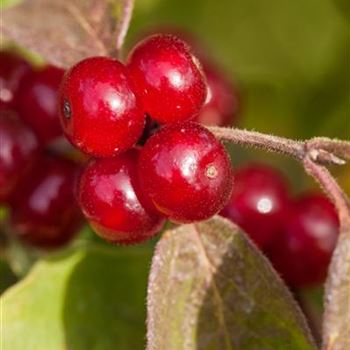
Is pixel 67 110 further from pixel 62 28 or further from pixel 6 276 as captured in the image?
pixel 6 276

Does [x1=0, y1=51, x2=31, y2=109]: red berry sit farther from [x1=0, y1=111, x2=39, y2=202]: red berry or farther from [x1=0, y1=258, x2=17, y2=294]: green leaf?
[x1=0, y1=258, x2=17, y2=294]: green leaf

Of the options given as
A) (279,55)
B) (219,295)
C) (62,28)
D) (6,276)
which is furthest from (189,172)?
(279,55)

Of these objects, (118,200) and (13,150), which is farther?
(13,150)

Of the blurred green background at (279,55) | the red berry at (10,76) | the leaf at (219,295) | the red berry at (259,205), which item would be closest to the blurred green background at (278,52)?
the blurred green background at (279,55)

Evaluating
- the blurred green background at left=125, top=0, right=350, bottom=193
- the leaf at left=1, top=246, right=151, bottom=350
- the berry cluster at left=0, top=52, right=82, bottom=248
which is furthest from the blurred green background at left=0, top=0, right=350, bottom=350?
the leaf at left=1, top=246, right=151, bottom=350

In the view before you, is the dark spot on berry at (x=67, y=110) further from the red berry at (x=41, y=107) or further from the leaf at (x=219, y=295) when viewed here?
the red berry at (x=41, y=107)

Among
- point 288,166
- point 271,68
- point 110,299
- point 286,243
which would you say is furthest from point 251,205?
point 271,68

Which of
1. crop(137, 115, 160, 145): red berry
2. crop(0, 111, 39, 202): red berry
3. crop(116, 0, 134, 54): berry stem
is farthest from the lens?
crop(0, 111, 39, 202): red berry

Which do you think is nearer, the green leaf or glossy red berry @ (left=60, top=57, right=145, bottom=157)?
glossy red berry @ (left=60, top=57, right=145, bottom=157)

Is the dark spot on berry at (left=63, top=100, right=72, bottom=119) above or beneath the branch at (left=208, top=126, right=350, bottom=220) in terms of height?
beneath
